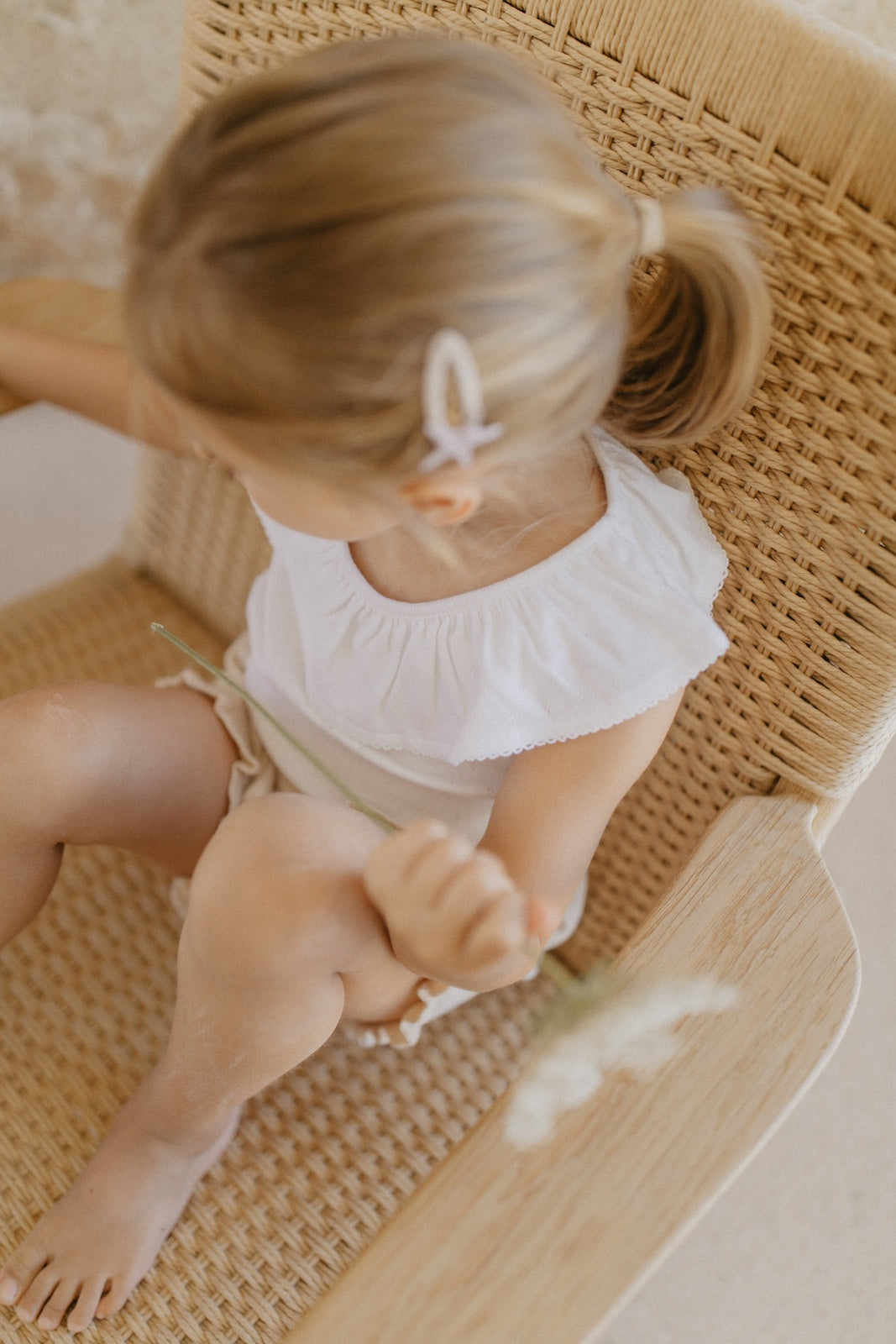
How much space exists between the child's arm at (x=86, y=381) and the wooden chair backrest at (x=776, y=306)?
213 millimetres

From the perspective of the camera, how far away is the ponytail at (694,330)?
0.55 m

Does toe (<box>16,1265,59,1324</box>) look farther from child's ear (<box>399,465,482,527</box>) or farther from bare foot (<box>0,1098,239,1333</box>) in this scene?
child's ear (<box>399,465,482,527</box>)

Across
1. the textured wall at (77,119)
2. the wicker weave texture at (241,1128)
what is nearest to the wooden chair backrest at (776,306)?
the wicker weave texture at (241,1128)

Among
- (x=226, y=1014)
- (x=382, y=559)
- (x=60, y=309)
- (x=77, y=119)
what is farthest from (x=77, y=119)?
(x=226, y=1014)

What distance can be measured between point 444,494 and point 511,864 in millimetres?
215

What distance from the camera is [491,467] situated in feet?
1.84

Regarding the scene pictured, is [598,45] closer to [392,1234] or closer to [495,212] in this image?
[495,212]

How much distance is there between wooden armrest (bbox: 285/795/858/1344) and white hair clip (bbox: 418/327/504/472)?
28 cm

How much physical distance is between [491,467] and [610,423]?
0.43 feet

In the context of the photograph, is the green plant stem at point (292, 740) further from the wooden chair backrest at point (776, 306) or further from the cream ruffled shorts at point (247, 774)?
the wooden chair backrest at point (776, 306)

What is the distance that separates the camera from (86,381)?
82cm

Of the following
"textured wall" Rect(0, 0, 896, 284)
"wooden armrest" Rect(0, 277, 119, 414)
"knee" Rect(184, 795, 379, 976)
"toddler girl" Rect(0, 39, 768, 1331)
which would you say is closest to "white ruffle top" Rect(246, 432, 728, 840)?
"toddler girl" Rect(0, 39, 768, 1331)

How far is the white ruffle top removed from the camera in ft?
2.08

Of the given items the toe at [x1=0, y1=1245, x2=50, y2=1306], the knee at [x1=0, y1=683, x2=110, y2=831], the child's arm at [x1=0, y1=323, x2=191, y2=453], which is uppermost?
the child's arm at [x1=0, y1=323, x2=191, y2=453]
